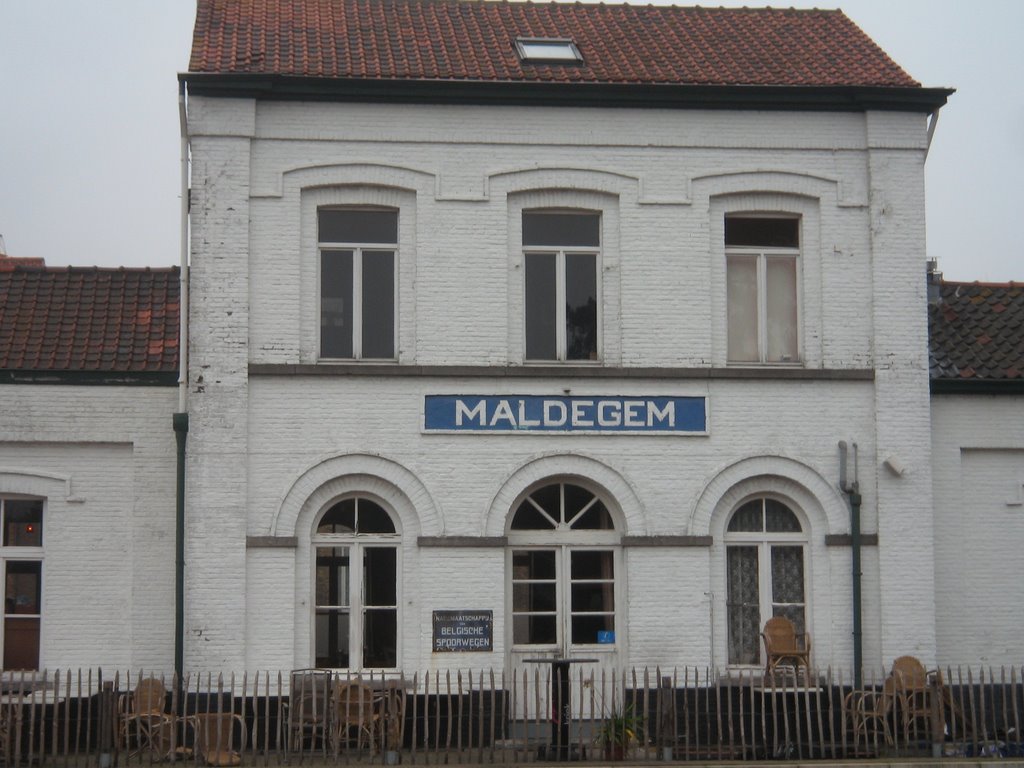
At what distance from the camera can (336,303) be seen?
60.7ft

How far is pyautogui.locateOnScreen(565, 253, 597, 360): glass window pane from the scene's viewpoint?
18719 millimetres

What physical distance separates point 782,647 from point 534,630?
2974 mm

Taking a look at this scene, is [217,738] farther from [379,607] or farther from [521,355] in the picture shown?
[521,355]

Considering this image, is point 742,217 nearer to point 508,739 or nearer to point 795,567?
point 795,567

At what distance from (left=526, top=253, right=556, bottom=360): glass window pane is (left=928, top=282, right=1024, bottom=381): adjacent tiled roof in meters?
4.88

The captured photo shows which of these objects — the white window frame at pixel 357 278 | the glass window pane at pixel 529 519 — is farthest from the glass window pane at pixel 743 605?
the white window frame at pixel 357 278

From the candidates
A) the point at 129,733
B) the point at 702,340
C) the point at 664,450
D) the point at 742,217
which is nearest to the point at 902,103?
the point at 742,217

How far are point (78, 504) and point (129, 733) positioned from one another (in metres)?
3.05

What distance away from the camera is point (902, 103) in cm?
1895

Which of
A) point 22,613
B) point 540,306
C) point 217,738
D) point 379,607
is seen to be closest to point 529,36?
point 540,306

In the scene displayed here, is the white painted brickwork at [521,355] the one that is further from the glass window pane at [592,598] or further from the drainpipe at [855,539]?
the glass window pane at [592,598]

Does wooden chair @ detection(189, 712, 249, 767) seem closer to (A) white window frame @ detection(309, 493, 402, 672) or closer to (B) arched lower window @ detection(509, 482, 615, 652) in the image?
(A) white window frame @ detection(309, 493, 402, 672)

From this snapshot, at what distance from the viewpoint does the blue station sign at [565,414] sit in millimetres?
18141

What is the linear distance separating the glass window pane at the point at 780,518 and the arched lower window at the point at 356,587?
4.58 meters
